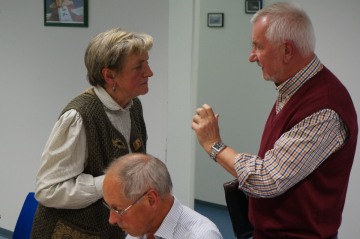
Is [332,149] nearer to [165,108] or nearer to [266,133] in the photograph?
[266,133]

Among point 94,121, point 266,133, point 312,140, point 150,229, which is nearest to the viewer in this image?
point 312,140

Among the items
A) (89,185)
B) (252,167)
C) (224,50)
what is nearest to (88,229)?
(89,185)

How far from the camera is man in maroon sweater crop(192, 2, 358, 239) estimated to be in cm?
146

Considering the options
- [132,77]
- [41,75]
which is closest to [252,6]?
[41,75]

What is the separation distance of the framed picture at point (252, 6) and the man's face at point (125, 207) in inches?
105

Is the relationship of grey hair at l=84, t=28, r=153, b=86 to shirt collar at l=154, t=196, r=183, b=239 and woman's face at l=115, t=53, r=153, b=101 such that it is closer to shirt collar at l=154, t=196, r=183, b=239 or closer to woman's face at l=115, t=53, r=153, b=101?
woman's face at l=115, t=53, r=153, b=101

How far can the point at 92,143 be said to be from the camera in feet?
5.95

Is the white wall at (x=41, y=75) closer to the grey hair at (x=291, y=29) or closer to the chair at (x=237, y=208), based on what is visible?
the chair at (x=237, y=208)

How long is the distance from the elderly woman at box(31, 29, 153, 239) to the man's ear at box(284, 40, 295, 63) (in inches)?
24.8

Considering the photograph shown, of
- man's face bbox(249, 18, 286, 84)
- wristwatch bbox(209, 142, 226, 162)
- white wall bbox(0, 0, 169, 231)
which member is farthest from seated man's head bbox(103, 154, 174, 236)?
white wall bbox(0, 0, 169, 231)

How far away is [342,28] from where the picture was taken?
257 centimetres

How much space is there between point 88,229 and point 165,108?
130 centimetres

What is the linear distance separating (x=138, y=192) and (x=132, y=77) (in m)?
0.60

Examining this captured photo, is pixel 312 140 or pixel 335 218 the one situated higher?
pixel 312 140
